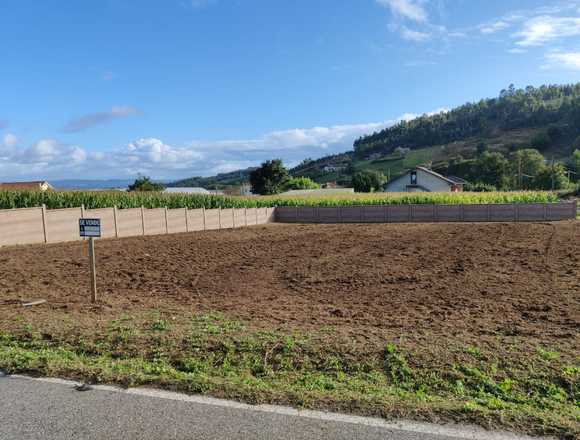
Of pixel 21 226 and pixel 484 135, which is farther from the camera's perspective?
pixel 484 135

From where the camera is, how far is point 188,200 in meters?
35.2

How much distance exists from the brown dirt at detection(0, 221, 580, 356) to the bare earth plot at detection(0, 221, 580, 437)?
5 centimetres

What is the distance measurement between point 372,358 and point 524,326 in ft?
8.56

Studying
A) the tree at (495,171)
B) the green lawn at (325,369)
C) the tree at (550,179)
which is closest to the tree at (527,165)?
the tree at (495,171)

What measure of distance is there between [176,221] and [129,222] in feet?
14.0

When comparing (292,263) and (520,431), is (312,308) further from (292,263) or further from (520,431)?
(292,263)

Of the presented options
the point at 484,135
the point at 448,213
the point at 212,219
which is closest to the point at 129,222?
the point at 212,219

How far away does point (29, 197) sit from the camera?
2128 cm

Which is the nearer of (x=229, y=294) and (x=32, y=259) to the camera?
(x=229, y=294)

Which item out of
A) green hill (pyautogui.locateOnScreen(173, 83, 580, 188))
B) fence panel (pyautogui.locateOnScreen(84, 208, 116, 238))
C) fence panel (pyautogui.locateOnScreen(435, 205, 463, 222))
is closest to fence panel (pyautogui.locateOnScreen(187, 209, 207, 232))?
fence panel (pyautogui.locateOnScreen(84, 208, 116, 238))

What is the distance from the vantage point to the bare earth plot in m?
3.79

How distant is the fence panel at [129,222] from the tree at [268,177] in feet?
169

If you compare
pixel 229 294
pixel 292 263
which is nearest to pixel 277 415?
pixel 229 294

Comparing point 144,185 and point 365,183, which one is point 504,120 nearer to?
point 365,183
